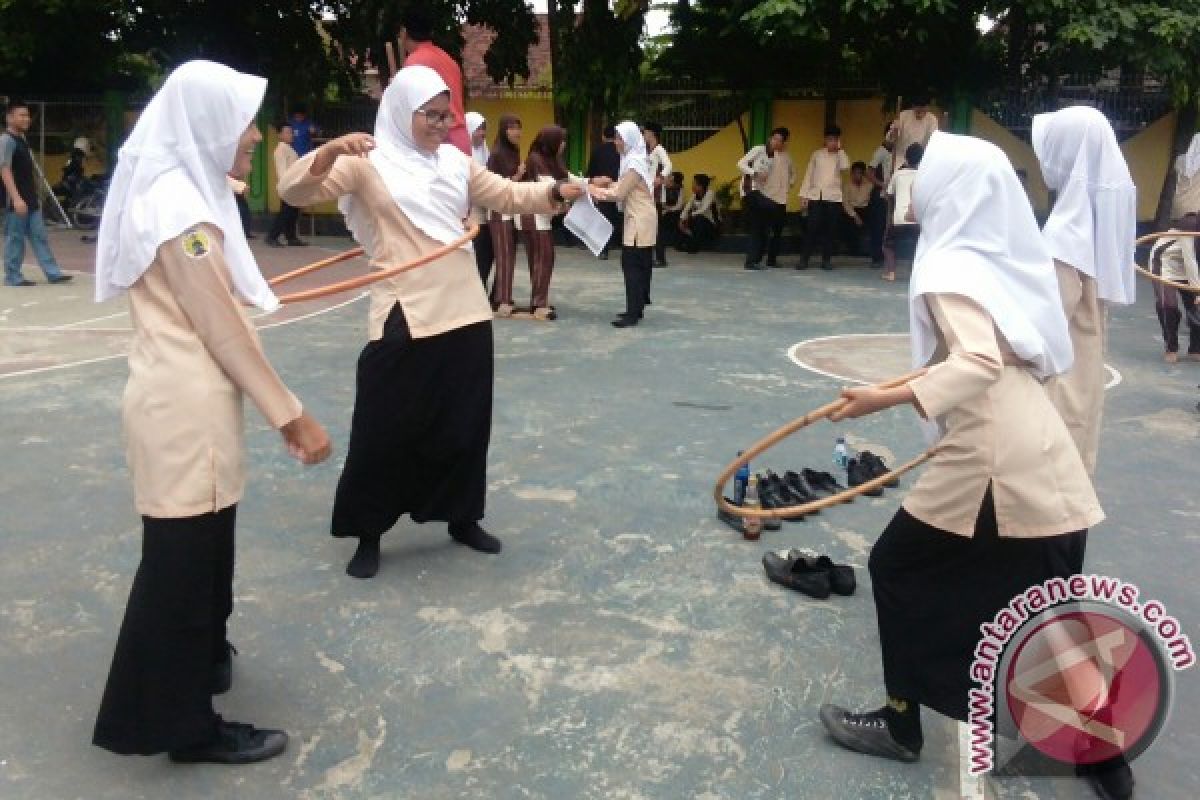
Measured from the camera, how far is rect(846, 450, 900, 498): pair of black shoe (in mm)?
5570

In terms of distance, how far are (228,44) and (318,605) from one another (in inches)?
627

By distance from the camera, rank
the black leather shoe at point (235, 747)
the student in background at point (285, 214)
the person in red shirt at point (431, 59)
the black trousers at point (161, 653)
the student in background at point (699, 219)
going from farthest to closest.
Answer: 1. the student in background at point (699, 219)
2. the student in background at point (285, 214)
3. the person in red shirt at point (431, 59)
4. the black leather shoe at point (235, 747)
5. the black trousers at point (161, 653)

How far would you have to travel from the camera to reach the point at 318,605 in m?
4.20

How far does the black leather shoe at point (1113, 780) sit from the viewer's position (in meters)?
3.08

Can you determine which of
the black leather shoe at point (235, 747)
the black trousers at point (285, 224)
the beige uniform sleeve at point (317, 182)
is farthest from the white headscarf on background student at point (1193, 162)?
the black trousers at point (285, 224)

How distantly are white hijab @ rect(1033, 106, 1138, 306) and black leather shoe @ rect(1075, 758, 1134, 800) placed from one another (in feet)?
5.49

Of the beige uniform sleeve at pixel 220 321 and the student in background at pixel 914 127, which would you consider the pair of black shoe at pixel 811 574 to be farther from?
the student in background at pixel 914 127

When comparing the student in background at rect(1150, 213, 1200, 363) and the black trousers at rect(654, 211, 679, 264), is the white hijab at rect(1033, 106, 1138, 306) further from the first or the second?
the black trousers at rect(654, 211, 679, 264)

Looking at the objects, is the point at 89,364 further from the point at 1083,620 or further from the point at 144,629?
the point at 1083,620

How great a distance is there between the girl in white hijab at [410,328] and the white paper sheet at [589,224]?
0.76 meters

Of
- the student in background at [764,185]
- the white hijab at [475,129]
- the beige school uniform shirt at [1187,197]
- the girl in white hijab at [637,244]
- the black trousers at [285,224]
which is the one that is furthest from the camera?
the black trousers at [285,224]

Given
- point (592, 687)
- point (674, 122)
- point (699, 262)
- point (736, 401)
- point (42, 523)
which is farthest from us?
point (674, 122)

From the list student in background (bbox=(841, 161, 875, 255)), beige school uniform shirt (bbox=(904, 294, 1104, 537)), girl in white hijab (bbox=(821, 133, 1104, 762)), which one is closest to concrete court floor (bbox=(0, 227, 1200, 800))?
girl in white hijab (bbox=(821, 133, 1104, 762))

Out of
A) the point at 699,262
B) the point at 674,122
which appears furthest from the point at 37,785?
the point at 674,122
